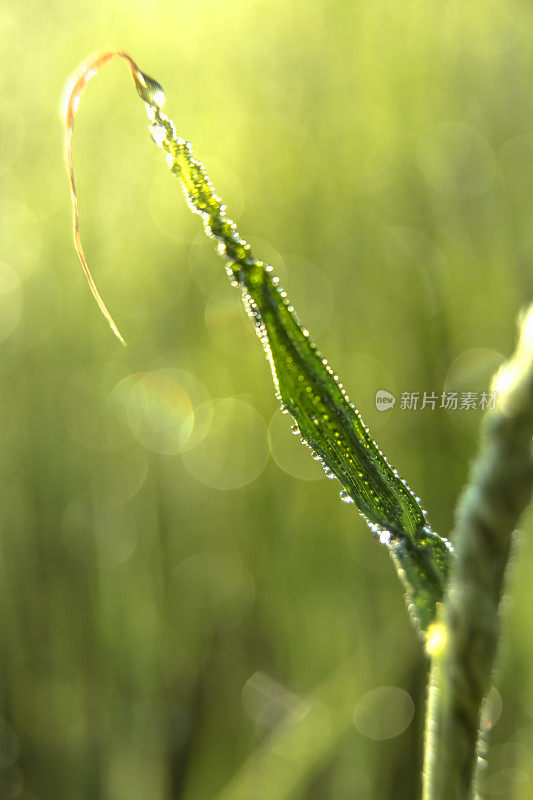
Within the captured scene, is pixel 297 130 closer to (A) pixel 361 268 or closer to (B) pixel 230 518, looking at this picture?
(A) pixel 361 268

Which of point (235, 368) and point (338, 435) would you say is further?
point (235, 368)

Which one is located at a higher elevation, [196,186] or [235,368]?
[235,368]

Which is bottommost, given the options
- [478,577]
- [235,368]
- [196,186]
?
[478,577]

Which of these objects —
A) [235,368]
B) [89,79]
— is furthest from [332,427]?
[235,368]

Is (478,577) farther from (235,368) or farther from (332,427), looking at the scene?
→ (235,368)

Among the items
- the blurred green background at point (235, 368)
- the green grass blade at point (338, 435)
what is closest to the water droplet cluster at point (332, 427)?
the green grass blade at point (338, 435)

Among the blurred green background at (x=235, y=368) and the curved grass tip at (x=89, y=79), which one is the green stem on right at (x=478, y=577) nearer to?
the curved grass tip at (x=89, y=79)
